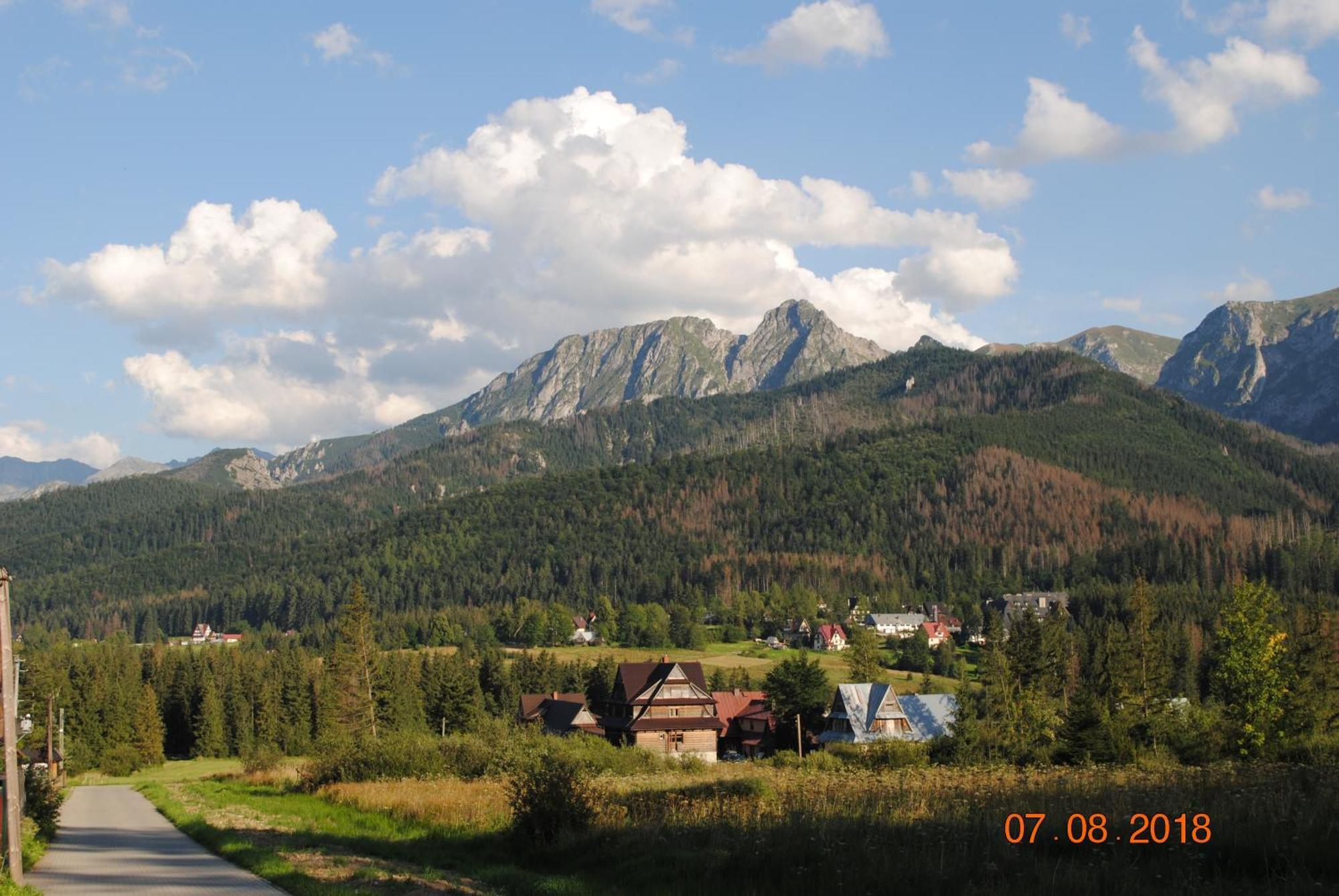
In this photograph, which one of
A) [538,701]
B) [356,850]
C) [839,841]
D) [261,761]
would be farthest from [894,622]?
[839,841]

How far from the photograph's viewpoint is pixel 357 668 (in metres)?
65.8

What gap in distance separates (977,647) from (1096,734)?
99.4m

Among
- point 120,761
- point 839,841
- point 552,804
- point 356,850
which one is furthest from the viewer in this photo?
point 120,761

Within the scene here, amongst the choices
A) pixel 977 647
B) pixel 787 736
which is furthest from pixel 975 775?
pixel 977 647

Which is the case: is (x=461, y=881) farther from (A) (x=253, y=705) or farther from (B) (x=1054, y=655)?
(A) (x=253, y=705)

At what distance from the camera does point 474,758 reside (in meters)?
37.0

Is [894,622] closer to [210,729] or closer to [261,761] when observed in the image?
[210,729]

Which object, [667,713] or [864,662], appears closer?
[667,713]

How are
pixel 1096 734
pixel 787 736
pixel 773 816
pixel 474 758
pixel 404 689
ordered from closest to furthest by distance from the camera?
pixel 773 816 < pixel 474 758 < pixel 1096 734 < pixel 787 736 < pixel 404 689

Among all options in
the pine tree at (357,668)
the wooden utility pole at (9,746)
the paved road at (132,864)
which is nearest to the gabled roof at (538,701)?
the pine tree at (357,668)

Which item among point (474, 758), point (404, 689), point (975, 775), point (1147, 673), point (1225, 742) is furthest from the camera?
point (404, 689)

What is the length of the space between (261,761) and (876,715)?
125 feet

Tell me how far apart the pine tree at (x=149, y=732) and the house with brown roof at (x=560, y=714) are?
28.7m

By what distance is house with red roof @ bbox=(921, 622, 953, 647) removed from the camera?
478 ft
